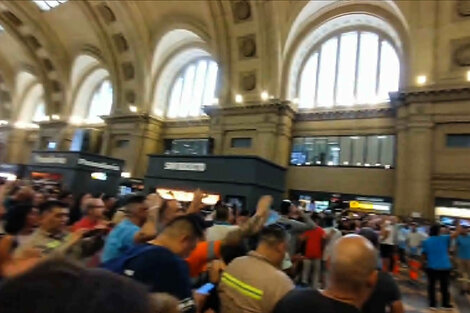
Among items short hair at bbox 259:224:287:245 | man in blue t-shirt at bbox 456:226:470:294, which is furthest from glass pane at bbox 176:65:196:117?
short hair at bbox 259:224:287:245

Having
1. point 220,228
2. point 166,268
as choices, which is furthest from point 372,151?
point 166,268

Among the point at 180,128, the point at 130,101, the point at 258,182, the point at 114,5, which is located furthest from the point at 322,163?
the point at 114,5

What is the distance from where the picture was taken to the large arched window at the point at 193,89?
934 inches

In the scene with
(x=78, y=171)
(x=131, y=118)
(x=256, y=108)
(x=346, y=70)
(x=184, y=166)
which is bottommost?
(x=78, y=171)

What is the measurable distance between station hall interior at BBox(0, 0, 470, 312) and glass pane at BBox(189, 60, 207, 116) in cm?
10

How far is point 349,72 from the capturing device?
1862 centimetres

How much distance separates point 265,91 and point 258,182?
912 cm

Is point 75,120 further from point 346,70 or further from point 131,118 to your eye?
point 346,70

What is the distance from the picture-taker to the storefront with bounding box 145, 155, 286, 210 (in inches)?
423

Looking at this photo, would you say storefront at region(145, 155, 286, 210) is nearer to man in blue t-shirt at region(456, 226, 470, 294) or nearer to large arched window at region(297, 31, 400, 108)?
man in blue t-shirt at region(456, 226, 470, 294)

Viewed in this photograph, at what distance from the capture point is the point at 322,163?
1803 centimetres

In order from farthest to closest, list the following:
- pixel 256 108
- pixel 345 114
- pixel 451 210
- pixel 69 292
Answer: pixel 256 108 → pixel 345 114 → pixel 451 210 → pixel 69 292

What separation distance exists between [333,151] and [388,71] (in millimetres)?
4891

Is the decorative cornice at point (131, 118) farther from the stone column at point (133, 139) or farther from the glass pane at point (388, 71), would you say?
the glass pane at point (388, 71)
